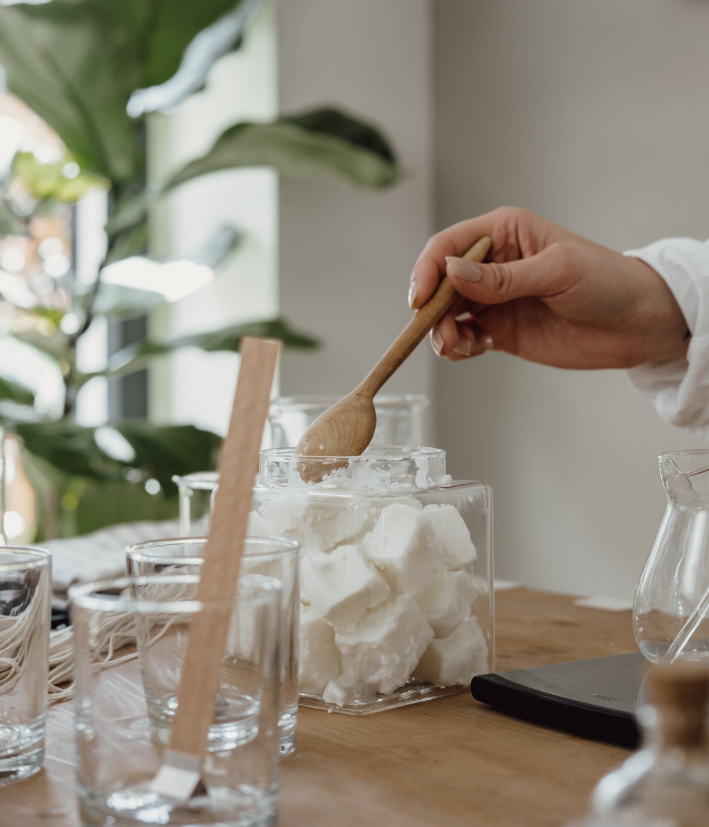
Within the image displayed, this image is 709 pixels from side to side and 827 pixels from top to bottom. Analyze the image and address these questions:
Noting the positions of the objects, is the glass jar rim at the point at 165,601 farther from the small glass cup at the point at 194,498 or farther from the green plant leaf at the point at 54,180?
the green plant leaf at the point at 54,180

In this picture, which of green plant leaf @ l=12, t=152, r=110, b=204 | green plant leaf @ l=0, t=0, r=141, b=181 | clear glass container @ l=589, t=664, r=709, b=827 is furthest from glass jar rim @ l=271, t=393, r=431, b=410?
green plant leaf @ l=12, t=152, r=110, b=204

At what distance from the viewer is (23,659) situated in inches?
15.1

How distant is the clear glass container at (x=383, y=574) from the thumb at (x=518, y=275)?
0.79 ft

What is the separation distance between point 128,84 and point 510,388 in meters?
0.95

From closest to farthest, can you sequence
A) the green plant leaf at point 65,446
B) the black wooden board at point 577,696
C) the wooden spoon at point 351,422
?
the black wooden board at point 577,696
the wooden spoon at point 351,422
the green plant leaf at point 65,446

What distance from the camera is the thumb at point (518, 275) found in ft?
2.32

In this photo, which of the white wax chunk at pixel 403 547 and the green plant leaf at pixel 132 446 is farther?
the green plant leaf at pixel 132 446

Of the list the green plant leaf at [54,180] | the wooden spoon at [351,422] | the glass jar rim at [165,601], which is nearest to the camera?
the glass jar rim at [165,601]

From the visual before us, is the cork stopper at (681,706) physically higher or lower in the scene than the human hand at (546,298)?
lower

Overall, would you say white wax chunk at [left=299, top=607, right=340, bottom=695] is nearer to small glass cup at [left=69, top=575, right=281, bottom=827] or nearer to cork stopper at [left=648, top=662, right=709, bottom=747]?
small glass cup at [left=69, top=575, right=281, bottom=827]

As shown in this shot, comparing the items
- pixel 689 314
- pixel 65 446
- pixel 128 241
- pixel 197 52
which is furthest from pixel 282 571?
pixel 197 52

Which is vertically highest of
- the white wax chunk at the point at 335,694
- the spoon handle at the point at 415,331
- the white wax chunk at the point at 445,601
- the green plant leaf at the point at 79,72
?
the green plant leaf at the point at 79,72

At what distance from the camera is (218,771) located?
1.00 feet

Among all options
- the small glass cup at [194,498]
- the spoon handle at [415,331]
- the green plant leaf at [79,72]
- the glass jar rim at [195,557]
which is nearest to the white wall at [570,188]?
the green plant leaf at [79,72]
